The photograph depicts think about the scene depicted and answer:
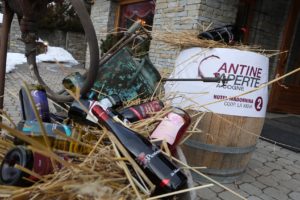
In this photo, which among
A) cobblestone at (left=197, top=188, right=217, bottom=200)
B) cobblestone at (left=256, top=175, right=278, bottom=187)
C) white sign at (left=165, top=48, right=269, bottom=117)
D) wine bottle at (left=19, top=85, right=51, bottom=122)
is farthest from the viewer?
cobblestone at (left=256, top=175, right=278, bottom=187)

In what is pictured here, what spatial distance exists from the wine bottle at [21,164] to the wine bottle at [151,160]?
0.82ft

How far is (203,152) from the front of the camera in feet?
7.41

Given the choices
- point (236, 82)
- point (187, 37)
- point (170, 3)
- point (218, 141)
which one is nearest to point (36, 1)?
point (187, 37)

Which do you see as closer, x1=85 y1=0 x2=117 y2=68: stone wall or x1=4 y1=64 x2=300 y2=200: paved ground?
x1=4 y1=64 x2=300 y2=200: paved ground

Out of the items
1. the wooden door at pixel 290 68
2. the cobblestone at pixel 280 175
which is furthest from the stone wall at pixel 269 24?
the cobblestone at pixel 280 175

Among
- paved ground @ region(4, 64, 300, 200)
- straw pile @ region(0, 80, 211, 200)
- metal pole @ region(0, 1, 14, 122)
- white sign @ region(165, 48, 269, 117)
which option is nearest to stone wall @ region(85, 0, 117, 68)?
paved ground @ region(4, 64, 300, 200)

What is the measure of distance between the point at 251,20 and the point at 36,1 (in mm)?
5243

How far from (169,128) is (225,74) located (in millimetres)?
1065

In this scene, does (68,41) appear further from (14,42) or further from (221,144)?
(221,144)

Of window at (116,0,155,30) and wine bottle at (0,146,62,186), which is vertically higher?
window at (116,0,155,30)

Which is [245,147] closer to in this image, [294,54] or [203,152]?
[203,152]

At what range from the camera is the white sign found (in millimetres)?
2055

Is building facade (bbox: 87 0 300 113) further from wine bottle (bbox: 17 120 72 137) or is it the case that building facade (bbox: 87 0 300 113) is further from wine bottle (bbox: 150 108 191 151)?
wine bottle (bbox: 17 120 72 137)

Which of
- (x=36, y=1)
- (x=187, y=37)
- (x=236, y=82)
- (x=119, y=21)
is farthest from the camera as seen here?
(x=119, y=21)
